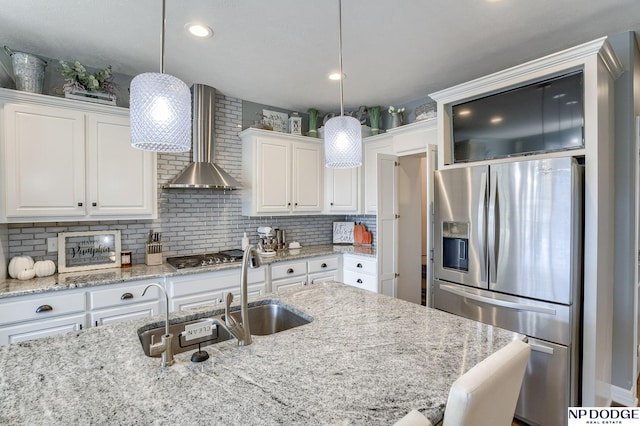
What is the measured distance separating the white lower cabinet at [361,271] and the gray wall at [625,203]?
1.92m

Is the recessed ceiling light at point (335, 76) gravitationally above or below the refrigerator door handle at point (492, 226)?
above

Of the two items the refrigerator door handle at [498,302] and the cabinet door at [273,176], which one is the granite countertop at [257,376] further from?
the cabinet door at [273,176]

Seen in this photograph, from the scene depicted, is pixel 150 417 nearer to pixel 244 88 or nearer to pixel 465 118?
pixel 465 118

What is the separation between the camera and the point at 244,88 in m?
3.33

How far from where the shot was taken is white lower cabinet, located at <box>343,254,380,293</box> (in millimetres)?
3430

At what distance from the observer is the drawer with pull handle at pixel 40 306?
2064 millimetres

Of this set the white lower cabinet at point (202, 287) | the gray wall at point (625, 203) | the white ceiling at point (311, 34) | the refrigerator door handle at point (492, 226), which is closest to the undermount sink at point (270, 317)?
the white lower cabinet at point (202, 287)

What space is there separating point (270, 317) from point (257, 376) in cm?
79

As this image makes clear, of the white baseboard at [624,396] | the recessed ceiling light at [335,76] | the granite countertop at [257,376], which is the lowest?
the white baseboard at [624,396]

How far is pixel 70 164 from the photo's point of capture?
249 centimetres

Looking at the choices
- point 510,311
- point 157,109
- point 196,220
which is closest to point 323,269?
point 196,220

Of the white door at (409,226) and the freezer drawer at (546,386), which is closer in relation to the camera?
the freezer drawer at (546,386)

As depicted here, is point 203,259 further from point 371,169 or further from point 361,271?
point 371,169

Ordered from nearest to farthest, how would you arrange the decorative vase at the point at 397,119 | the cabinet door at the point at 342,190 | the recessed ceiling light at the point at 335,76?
the recessed ceiling light at the point at 335,76 → the decorative vase at the point at 397,119 → the cabinet door at the point at 342,190
